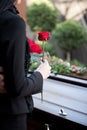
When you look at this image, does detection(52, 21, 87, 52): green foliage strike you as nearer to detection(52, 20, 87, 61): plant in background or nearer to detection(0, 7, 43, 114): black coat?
detection(52, 20, 87, 61): plant in background

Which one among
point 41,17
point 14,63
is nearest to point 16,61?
point 14,63

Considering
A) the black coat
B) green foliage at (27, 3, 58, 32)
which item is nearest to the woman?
the black coat

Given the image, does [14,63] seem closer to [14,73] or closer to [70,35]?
[14,73]

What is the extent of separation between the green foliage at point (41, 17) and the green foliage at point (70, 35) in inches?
32.3

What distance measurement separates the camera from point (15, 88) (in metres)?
1.32

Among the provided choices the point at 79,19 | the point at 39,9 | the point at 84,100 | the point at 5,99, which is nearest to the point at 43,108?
the point at 84,100

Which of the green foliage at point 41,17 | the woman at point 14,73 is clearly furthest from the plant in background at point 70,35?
the woman at point 14,73

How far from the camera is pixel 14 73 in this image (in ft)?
4.26

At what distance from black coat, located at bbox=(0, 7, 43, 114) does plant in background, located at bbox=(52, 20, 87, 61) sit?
8.78m

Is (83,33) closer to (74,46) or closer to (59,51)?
(74,46)

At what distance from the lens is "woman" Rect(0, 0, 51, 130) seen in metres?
1.29

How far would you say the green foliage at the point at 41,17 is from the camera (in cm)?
1107

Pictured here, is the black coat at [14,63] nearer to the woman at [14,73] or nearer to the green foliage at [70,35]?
the woman at [14,73]

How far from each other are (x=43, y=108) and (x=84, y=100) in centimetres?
22
